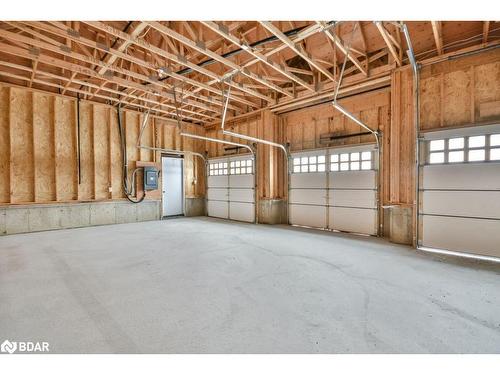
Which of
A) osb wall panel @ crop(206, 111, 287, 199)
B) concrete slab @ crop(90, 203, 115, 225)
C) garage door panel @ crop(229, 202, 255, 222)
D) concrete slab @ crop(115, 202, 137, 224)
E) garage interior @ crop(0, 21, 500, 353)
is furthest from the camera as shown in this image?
garage door panel @ crop(229, 202, 255, 222)

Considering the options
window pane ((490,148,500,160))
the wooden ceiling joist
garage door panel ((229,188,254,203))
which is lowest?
garage door panel ((229,188,254,203))

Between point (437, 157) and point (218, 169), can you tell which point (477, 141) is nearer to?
point (437, 157)

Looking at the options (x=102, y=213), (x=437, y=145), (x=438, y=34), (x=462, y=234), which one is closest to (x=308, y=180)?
(x=437, y=145)

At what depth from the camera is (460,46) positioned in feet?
14.1

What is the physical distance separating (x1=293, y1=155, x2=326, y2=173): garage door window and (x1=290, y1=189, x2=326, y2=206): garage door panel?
2.01ft

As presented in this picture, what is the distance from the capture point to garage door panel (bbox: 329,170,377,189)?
5840 mm

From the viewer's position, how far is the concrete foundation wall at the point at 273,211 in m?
7.48

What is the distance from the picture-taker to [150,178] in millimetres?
8289

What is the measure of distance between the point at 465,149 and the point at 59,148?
9.76 meters

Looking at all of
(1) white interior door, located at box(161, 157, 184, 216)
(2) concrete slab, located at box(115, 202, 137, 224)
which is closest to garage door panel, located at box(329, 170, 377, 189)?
(1) white interior door, located at box(161, 157, 184, 216)

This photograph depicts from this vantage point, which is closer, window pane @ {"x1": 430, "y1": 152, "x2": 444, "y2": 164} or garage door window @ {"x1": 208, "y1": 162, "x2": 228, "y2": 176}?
window pane @ {"x1": 430, "y1": 152, "x2": 444, "y2": 164}

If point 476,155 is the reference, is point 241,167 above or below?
above

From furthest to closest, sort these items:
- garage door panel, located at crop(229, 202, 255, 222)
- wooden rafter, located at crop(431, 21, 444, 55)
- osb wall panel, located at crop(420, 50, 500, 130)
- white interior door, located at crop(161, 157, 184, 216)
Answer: white interior door, located at crop(161, 157, 184, 216) → garage door panel, located at crop(229, 202, 255, 222) → osb wall panel, located at crop(420, 50, 500, 130) → wooden rafter, located at crop(431, 21, 444, 55)

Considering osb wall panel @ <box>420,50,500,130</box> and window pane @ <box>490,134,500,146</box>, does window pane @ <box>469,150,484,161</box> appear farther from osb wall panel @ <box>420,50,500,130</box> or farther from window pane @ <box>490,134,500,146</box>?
osb wall panel @ <box>420,50,500,130</box>
